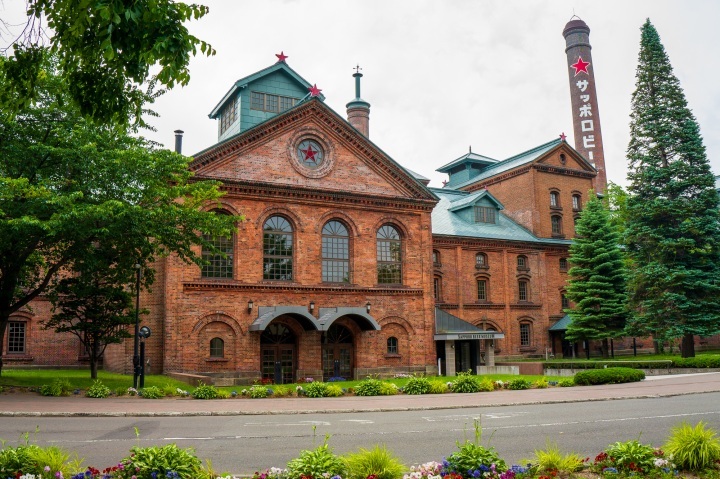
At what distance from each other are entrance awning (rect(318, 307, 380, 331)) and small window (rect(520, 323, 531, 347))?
15643 millimetres

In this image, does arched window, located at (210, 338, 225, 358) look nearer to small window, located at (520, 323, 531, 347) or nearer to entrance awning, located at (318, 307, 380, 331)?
entrance awning, located at (318, 307, 380, 331)

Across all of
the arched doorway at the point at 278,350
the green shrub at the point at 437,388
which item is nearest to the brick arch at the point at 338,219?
the arched doorway at the point at 278,350

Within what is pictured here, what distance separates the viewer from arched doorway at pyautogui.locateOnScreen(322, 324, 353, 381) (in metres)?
33.0

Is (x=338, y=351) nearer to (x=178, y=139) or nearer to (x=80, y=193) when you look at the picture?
(x=178, y=139)

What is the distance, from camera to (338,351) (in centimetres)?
3344

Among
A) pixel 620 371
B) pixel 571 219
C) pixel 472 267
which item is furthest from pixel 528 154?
pixel 620 371

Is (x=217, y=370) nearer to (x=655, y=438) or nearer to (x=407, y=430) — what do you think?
(x=407, y=430)

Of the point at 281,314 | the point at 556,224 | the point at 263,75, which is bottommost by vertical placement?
the point at 281,314

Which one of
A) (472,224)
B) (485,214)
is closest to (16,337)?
(472,224)

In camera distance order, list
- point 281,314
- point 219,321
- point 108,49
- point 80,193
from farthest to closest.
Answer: point 281,314, point 219,321, point 80,193, point 108,49

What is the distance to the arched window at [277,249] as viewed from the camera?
105 ft

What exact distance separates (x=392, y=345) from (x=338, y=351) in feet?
10.3

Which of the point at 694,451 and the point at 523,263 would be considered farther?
the point at 523,263

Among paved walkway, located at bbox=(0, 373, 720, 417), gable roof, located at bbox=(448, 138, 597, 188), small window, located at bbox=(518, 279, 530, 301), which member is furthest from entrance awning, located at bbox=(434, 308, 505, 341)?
gable roof, located at bbox=(448, 138, 597, 188)
